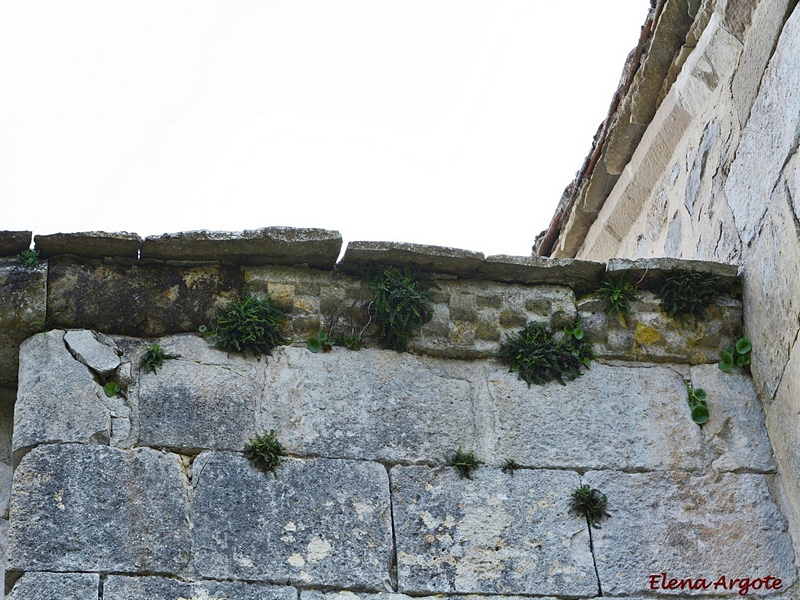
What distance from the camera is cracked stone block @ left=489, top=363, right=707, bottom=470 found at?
421 cm

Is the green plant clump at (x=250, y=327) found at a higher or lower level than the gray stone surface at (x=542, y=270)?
lower

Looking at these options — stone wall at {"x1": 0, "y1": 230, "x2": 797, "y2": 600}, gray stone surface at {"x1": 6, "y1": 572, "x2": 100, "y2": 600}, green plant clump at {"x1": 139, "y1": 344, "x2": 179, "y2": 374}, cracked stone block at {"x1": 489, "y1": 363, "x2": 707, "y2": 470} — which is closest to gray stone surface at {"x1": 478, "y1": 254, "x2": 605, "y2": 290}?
stone wall at {"x1": 0, "y1": 230, "x2": 797, "y2": 600}

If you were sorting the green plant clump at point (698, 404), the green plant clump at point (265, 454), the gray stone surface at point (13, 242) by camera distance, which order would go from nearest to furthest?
the green plant clump at point (265, 454) → the gray stone surface at point (13, 242) → the green plant clump at point (698, 404)

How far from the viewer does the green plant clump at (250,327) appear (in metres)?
4.24

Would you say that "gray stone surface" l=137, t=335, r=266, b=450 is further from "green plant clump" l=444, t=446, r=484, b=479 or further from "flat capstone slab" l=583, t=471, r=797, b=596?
"flat capstone slab" l=583, t=471, r=797, b=596

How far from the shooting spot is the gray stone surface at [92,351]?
13.4 feet

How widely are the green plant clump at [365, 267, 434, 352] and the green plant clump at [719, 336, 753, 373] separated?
4.12 ft

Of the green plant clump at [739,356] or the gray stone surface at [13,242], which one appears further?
the green plant clump at [739,356]

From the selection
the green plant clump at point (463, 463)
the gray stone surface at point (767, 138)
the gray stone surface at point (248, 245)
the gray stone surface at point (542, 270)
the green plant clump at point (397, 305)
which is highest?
the gray stone surface at point (767, 138)

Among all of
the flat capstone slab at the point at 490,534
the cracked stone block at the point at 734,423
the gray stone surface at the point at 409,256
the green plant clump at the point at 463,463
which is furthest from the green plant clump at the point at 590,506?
the gray stone surface at the point at 409,256

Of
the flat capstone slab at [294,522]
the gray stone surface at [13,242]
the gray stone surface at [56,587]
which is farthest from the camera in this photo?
the gray stone surface at [13,242]

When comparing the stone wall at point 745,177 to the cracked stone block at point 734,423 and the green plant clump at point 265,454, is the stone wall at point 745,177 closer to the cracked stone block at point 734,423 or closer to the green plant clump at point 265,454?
the cracked stone block at point 734,423

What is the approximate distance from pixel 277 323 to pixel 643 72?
255cm

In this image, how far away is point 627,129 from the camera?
237 inches
